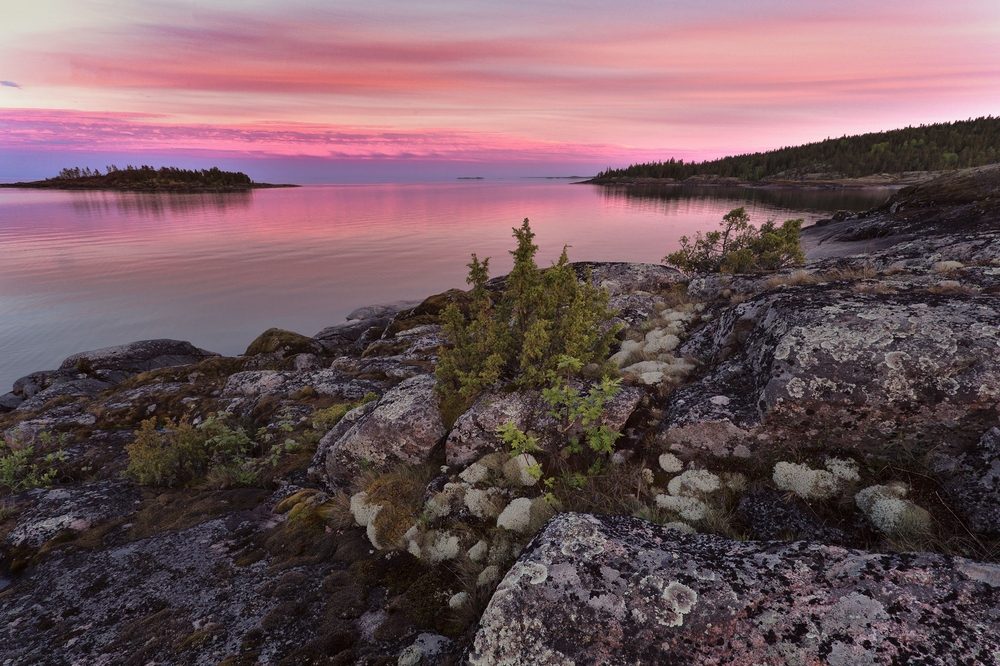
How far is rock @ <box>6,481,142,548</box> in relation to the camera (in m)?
6.75

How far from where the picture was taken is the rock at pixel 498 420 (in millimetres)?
6539

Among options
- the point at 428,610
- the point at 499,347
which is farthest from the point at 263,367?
the point at 428,610

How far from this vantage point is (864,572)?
312 centimetres

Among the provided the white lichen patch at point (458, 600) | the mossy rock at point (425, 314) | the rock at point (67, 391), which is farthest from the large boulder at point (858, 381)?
the rock at point (67, 391)

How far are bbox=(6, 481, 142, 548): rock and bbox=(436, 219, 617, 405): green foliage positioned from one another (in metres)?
6.28

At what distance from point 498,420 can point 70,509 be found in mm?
7807

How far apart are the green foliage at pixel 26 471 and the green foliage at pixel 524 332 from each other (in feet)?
31.2

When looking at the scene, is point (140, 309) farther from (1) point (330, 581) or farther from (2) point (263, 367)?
(1) point (330, 581)

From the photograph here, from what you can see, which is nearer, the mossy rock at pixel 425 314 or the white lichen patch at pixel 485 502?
the white lichen patch at pixel 485 502

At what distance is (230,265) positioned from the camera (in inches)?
1791

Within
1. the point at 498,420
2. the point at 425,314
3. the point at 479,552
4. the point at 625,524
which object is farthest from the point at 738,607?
the point at 425,314

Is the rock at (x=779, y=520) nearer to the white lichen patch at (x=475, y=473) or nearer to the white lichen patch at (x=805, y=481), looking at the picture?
the white lichen patch at (x=805, y=481)

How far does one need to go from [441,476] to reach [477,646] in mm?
3533

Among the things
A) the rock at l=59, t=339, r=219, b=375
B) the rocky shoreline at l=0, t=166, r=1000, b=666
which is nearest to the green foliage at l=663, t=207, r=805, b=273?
the rocky shoreline at l=0, t=166, r=1000, b=666
